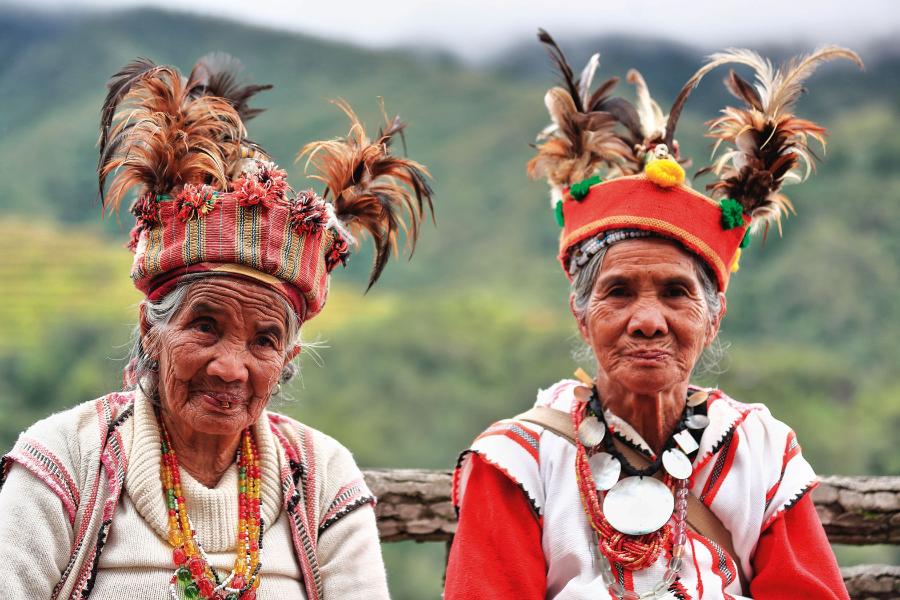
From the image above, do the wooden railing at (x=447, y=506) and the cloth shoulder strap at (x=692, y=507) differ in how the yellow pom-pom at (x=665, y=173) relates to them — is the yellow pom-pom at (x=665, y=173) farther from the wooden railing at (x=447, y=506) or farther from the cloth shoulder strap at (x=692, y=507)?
the wooden railing at (x=447, y=506)

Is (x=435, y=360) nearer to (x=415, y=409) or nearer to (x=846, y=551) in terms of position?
(x=415, y=409)

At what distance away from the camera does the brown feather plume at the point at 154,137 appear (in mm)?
2965

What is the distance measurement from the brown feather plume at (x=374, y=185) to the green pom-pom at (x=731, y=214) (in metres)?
0.88

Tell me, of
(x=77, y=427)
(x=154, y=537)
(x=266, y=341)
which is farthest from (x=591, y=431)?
(x=77, y=427)

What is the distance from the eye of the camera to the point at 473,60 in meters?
61.2

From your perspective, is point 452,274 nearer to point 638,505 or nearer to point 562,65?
point 562,65

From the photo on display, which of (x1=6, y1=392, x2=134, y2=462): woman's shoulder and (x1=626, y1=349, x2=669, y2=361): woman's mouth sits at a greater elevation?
(x1=6, y1=392, x2=134, y2=462): woman's shoulder

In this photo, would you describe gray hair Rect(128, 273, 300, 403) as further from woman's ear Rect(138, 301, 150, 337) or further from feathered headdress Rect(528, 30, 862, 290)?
feathered headdress Rect(528, 30, 862, 290)

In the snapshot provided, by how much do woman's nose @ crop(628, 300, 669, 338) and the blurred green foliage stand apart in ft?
85.6

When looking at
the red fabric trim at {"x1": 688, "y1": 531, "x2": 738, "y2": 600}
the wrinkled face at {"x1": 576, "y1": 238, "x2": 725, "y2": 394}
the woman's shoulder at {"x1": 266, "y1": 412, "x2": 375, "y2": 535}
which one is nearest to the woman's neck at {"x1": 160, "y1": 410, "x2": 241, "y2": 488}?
the woman's shoulder at {"x1": 266, "y1": 412, "x2": 375, "y2": 535}

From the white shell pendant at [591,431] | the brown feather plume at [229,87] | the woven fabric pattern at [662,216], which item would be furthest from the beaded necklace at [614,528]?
the brown feather plume at [229,87]

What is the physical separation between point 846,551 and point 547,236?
83.4 ft

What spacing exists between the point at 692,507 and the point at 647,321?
22.9 inches

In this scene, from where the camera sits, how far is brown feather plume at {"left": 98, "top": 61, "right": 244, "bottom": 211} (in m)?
2.96
